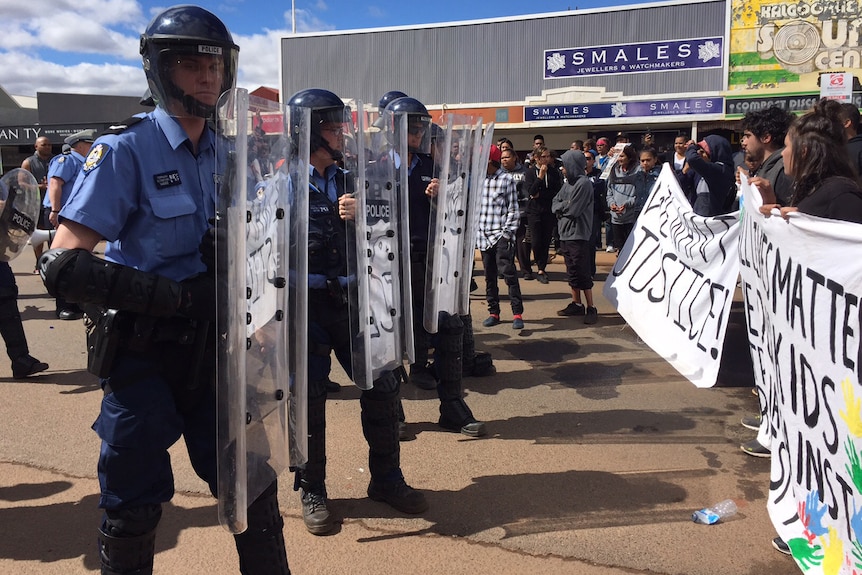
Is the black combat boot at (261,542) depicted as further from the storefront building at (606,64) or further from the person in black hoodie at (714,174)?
the storefront building at (606,64)

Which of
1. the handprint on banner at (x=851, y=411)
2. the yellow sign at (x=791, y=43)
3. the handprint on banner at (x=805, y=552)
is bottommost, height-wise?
the handprint on banner at (x=805, y=552)

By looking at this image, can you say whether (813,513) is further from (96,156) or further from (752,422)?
(96,156)

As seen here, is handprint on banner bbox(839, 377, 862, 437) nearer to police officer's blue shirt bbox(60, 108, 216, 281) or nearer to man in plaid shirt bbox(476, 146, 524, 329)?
police officer's blue shirt bbox(60, 108, 216, 281)

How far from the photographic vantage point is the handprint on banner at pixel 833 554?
7.38 feet

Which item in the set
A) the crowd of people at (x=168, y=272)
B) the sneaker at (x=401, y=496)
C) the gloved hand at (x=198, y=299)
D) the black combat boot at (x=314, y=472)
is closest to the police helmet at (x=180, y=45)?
the crowd of people at (x=168, y=272)

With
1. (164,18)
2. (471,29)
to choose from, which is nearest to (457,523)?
(164,18)

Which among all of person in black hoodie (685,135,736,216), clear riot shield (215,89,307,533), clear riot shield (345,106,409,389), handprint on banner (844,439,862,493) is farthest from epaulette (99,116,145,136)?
person in black hoodie (685,135,736,216)

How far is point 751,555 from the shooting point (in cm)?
288

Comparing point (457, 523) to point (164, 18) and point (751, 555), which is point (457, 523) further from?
point (164, 18)

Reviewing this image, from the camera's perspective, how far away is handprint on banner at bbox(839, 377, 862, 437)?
7.05ft

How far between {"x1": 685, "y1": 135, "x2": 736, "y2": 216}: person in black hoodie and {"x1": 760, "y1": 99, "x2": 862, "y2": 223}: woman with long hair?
2172 mm

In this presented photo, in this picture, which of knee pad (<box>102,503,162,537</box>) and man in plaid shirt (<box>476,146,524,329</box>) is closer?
knee pad (<box>102,503,162,537</box>)

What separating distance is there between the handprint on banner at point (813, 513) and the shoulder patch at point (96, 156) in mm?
2674

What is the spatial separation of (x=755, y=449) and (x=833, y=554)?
169cm
